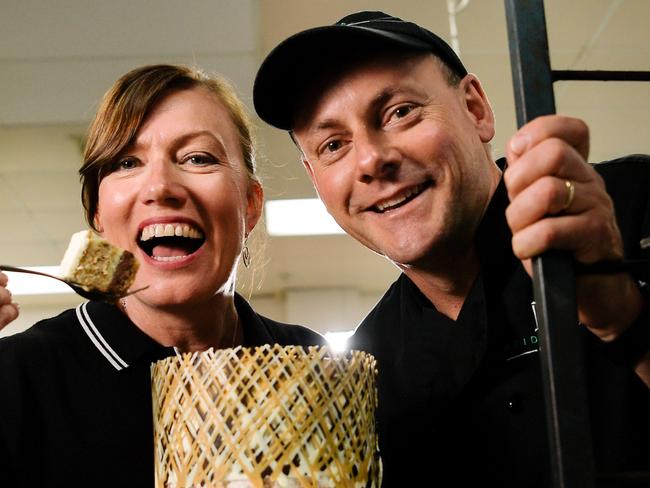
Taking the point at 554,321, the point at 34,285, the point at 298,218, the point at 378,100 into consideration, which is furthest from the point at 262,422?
the point at 34,285

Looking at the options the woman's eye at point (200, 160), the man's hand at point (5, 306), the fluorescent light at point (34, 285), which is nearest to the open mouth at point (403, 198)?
the woman's eye at point (200, 160)

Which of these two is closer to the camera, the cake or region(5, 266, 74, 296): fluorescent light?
the cake

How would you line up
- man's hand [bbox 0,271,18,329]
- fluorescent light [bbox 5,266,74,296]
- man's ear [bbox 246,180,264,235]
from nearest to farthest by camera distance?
man's hand [bbox 0,271,18,329], man's ear [bbox 246,180,264,235], fluorescent light [bbox 5,266,74,296]

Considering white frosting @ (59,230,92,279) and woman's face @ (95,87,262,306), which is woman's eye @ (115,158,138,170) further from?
white frosting @ (59,230,92,279)

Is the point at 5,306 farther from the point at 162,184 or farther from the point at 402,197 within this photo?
the point at 402,197

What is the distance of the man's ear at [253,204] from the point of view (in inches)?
53.8

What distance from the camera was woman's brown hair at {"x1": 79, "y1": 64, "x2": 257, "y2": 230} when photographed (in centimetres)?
115

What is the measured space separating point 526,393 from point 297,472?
0.45 meters

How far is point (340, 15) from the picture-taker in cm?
252

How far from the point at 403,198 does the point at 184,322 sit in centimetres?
44

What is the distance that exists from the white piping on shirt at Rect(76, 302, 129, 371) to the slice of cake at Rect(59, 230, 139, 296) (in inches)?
9.1

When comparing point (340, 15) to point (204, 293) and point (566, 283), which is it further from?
point (566, 283)

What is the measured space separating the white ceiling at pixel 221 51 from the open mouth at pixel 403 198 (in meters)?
0.74

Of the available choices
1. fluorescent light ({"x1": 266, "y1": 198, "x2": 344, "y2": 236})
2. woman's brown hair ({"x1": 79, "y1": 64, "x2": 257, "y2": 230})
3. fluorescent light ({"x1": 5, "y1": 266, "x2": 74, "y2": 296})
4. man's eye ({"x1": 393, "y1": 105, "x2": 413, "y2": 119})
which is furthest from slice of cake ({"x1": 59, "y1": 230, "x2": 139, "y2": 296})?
fluorescent light ({"x1": 5, "y1": 266, "x2": 74, "y2": 296})
